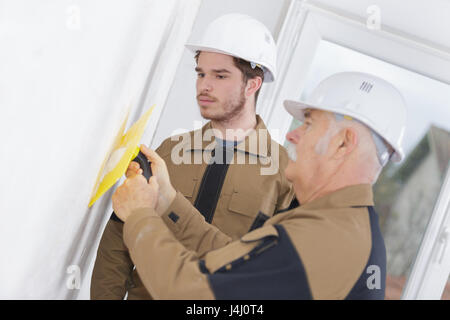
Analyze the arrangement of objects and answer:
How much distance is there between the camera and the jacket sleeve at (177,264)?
758mm

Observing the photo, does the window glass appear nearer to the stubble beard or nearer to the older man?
the stubble beard

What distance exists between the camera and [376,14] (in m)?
2.45

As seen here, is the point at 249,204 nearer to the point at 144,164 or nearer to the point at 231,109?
the point at 231,109

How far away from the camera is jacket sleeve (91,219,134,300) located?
1.36m

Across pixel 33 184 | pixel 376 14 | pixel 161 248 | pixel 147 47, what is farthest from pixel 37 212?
pixel 376 14

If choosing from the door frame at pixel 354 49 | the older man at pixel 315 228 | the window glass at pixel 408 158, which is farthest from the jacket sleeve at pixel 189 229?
the window glass at pixel 408 158

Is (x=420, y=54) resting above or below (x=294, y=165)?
above

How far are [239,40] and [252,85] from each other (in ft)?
0.56

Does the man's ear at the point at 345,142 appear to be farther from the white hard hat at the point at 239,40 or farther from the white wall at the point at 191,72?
the white wall at the point at 191,72

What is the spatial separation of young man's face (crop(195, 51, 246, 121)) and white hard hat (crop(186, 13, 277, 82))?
0.04 metres

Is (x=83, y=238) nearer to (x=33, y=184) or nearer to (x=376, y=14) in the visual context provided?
(x=33, y=184)

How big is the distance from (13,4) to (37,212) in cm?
34

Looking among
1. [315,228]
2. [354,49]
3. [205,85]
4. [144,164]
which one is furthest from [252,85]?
[354,49]

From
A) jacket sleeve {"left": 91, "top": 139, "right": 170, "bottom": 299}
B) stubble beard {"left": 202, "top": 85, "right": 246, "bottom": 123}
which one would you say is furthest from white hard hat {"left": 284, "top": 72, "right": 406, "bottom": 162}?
jacket sleeve {"left": 91, "top": 139, "right": 170, "bottom": 299}
